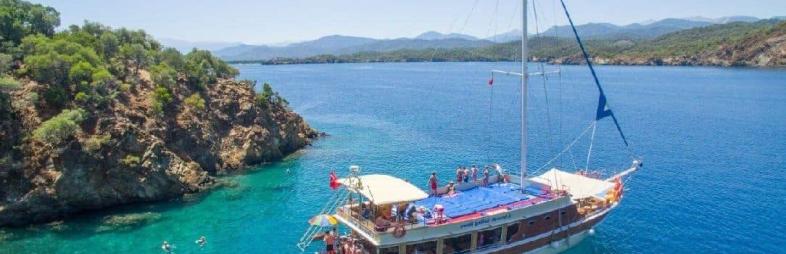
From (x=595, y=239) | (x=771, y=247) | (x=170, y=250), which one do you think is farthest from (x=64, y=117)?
(x=771, y=247)

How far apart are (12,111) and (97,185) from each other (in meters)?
7.49

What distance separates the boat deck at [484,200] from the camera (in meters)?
27.5

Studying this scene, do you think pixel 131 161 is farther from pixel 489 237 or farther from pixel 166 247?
pixel 489 237

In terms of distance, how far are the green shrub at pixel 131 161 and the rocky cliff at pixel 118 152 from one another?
0.06 meters

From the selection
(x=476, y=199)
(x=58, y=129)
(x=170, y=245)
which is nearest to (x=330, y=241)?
(x=476, y=199)

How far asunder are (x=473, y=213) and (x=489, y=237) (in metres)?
1.39

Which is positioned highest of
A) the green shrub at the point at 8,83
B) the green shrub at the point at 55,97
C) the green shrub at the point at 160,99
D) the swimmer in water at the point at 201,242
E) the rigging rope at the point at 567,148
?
the green shrub at the point at 8,83

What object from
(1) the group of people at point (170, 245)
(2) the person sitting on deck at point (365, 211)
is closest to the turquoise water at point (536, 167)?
(1) the group of people at point (170, 245)

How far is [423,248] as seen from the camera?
84.9 ft

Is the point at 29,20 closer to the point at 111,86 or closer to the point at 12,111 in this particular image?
the point at 111,86

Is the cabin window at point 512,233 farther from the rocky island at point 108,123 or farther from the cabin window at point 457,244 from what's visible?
the rocky island at point 108,123

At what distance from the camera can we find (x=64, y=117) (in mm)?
37031

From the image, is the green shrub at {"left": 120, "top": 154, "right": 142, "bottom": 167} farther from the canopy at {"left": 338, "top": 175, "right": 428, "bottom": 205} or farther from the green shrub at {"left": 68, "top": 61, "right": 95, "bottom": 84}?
the canopy at {"left": 338, "top": 175, "right": 428, "bottom": 205}

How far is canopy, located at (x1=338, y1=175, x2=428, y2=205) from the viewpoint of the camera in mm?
25438
